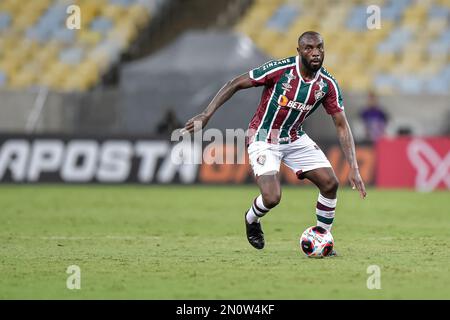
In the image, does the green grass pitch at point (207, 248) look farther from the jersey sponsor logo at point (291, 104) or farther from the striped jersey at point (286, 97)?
the jersey sponsor logo at point (291, 104)

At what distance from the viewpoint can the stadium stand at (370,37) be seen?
2489 cm

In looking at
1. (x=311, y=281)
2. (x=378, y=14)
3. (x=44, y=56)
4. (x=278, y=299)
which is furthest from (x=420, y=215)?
(x=44, y=56)

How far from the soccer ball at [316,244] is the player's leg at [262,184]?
19.9 inches

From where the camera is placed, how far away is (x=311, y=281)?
28.7 ft

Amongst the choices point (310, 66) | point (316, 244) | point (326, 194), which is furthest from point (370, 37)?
point (316, 244)

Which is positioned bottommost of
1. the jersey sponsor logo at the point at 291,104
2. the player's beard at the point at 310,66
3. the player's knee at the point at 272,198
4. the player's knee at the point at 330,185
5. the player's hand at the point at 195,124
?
the player's knee at the point at 272,198

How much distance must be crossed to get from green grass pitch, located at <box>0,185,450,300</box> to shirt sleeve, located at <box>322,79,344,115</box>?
1566 millimetres

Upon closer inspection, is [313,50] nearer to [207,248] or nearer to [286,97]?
[286,97]

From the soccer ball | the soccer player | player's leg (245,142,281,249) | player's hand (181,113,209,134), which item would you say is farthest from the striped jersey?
the soccer ball

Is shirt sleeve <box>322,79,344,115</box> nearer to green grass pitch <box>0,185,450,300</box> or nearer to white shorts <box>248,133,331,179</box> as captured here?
white shorts <box>248,133,331,179</box>

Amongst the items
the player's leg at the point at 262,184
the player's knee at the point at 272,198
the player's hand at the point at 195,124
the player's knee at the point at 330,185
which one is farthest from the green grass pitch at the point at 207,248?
the player's hand at the point at 195,124

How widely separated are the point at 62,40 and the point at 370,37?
330 inches
